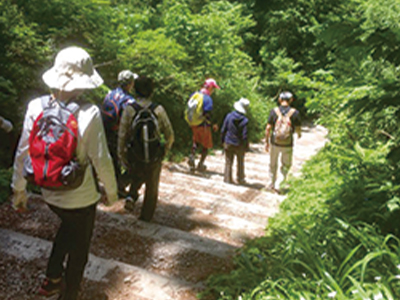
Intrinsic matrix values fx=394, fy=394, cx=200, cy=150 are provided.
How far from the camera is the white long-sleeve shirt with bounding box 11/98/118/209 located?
2580 mm

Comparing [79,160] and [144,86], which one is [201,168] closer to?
[144,86]

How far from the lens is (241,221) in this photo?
5.11 metres

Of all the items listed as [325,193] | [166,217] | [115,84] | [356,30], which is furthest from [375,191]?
[115,84]

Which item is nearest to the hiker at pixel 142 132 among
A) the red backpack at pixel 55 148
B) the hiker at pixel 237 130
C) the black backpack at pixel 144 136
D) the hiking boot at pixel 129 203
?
the black backpack at pixel 144 136

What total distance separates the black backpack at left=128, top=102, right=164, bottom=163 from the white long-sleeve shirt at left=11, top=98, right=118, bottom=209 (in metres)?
1.58

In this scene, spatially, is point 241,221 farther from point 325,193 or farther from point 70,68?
point 70,68

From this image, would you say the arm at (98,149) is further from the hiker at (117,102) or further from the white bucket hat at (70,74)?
the hiker at (117,102)

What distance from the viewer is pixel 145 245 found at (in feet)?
12.8

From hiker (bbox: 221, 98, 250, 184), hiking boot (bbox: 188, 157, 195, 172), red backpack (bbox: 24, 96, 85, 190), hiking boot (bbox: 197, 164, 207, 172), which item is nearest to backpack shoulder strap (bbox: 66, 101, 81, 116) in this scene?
red backpack (bbox: 24, 96, 85, 190)

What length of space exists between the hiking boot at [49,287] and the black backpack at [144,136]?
1732 mm

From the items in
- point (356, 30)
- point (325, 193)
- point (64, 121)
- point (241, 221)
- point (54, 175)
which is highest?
point (356, 30)

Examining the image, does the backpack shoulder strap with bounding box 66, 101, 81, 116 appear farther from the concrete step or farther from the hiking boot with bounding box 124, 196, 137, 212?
the hiking boot with bounding box 124, 196, 137, 212

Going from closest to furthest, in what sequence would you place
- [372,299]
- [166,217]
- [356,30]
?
1. [372,299]
2. [356,30]
3. [166,217]

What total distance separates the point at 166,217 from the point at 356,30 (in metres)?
3.24
